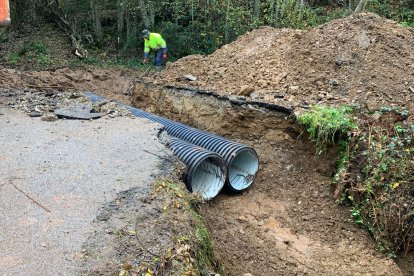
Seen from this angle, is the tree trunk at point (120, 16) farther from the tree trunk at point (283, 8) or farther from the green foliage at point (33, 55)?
the tree trunk at point (283, 8)

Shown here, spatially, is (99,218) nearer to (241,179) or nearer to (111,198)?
(111,198)

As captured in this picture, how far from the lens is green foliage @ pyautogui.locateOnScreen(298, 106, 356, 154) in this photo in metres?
6.21

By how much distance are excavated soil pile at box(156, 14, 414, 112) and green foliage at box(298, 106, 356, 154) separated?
0.61m

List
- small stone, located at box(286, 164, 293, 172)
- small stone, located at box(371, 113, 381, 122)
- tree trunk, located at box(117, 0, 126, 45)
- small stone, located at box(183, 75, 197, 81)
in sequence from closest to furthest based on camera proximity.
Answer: small stone, located at box(371, 113, 381, 122), small stone, located at box(286, 164, 293, 172), small stone, located at box(183, 75, 197, 81), tree trunk, located at box(117, 0, 126, 45)

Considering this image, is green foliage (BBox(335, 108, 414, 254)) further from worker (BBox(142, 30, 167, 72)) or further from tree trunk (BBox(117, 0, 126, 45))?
tree trunk (BBox(117, 0, 126, 45))

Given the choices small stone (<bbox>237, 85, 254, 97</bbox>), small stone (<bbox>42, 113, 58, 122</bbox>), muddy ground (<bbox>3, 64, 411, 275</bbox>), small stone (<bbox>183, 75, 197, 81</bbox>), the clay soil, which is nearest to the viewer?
muddy ground (<bbox>3, 64, 411, 275</bbox>)

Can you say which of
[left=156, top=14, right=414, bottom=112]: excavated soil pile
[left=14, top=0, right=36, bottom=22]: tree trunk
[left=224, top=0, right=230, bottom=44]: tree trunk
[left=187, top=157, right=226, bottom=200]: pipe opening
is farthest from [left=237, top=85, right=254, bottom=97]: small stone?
[left=14, top=0, right=36, bottom=22]: tree trunk

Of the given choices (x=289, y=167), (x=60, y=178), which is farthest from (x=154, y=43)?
(x=60, y=178)

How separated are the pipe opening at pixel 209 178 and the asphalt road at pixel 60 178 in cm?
90

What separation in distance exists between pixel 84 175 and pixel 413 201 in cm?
389

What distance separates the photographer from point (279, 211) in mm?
6109

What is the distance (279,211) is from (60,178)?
315 cm

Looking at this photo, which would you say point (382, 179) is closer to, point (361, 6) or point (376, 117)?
point (376, 117)

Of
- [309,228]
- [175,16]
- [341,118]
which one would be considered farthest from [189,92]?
[175,16]
